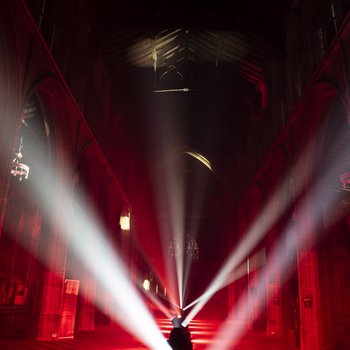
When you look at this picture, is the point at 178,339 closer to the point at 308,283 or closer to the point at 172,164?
the point at 308,283

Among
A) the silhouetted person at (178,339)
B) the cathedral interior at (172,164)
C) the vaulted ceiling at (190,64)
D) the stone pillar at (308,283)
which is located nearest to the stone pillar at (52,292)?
the cathedral interior at (172,164)

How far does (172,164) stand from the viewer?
81.6 feet

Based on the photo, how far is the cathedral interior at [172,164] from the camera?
969cm

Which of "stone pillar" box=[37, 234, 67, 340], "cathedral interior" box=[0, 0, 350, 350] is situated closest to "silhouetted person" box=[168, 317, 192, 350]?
"cathedral interior" box=[0, 0, 350, 350]

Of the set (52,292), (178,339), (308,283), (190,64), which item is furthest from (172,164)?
(178,339)

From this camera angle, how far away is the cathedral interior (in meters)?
9.69

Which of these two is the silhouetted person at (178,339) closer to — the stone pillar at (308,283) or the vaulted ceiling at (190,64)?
the stone pillar at (308,283)

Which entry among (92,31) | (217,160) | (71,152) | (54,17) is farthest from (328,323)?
(217,160)

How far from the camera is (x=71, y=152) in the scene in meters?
11.4

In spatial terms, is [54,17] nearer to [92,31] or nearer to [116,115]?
[92,31]

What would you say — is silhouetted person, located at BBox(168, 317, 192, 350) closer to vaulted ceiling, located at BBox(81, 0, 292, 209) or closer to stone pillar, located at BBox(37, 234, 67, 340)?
stone pillar, located at BBox(37, 234, 67, 340)

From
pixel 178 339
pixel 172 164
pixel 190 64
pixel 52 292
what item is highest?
pixel 190 64

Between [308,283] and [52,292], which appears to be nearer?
[308,283]

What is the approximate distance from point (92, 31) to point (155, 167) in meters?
10.6
